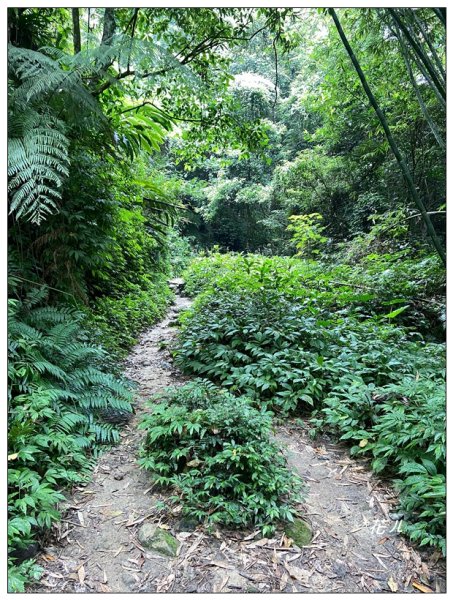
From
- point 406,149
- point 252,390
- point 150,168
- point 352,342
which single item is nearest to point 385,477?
point 252,390

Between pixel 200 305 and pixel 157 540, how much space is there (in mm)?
4313

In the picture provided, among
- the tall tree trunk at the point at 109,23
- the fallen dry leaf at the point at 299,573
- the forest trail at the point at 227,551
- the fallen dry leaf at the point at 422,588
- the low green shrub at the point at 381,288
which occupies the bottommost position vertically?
the fallen dry leaf at the point at 422,588

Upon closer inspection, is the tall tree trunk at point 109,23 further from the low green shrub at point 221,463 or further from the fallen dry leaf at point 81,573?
the fallen dry leaf at point 81,573

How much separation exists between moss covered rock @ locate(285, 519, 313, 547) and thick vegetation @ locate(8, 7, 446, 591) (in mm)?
98

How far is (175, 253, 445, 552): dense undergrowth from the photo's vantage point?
229cm

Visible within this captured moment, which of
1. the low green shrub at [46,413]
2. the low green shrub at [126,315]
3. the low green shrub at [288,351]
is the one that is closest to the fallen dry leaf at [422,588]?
the low green shrub at [288,351]

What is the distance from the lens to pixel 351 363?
11.8 feet

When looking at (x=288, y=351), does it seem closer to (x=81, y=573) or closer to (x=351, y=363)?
(x=351, y=363)

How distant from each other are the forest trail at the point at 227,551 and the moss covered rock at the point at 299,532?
36mm

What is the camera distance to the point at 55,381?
2.69 meters

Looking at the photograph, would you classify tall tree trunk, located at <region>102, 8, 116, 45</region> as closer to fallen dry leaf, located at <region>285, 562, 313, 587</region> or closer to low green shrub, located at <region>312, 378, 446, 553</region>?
low green shrub, located at <region>312, 378, 446, 553</region>

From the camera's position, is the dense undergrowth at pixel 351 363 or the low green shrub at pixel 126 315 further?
the low green shrub at pixel 126 315

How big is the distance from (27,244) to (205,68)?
8.32 feet

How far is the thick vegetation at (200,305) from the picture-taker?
6.93ft
